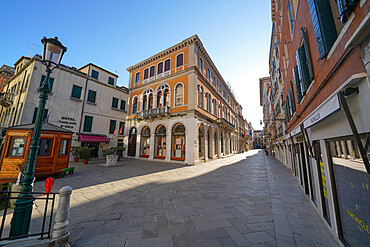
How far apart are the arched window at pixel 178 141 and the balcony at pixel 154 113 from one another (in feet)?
6.25

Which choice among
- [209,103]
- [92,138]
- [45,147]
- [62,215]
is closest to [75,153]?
[92,138]

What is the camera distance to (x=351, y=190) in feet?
6.97

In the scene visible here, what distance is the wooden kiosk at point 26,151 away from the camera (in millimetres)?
6293

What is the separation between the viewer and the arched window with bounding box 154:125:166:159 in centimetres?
1484

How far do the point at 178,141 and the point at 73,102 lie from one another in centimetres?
1290

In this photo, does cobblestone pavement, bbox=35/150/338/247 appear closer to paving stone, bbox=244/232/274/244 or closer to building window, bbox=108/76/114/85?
→ paving stone, bbox=244/232/274/244

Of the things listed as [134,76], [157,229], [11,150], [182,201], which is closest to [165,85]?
[134,76]

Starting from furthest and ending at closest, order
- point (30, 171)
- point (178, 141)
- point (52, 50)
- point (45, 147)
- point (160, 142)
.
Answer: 1. point (160, 142)
2. point (178, 141)
3. point (45, 147)
4. point (52, 50)
5. point (30, 171)

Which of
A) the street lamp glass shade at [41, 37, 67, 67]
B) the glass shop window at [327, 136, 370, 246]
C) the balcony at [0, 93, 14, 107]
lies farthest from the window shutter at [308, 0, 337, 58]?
the balcony at [0, 93, 14, 107]

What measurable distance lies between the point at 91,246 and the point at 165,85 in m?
15.0

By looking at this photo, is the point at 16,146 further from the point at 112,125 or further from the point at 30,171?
the point at 112,125

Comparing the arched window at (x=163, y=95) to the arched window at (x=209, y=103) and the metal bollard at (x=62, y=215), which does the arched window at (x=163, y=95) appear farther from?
the metal bollard at (x=62, y=215)

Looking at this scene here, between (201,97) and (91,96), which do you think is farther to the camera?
(91,96)

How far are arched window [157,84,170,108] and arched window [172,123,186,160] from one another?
3106 millimetres
